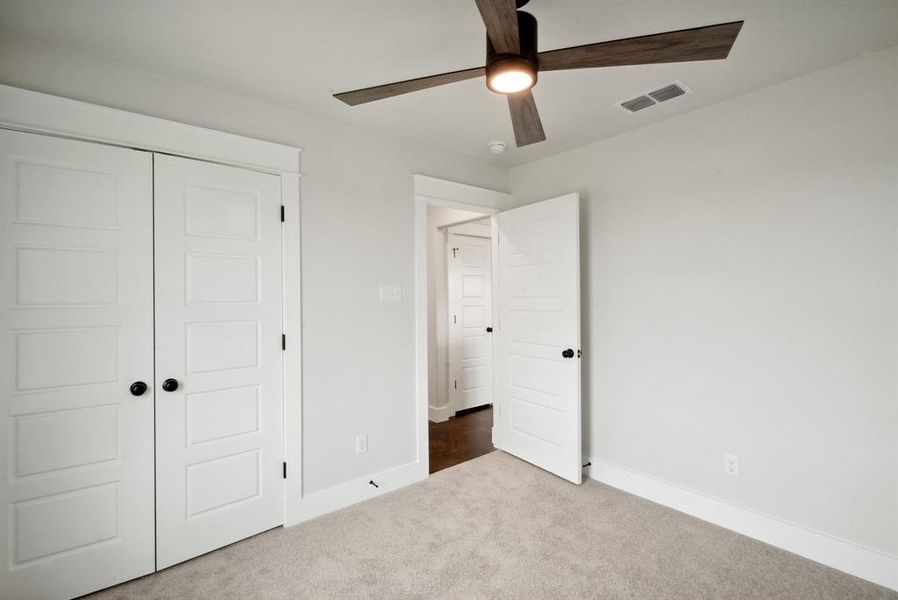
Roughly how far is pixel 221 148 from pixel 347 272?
1.00m

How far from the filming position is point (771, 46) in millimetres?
1869

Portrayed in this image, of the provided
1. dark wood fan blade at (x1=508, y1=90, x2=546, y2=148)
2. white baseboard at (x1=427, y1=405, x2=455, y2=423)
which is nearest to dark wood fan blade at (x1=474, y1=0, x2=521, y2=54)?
dark wood fan blade at (x1=508, y1=90, x2=546, y2=148)

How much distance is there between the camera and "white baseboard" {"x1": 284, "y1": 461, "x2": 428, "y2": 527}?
2487 millimetres

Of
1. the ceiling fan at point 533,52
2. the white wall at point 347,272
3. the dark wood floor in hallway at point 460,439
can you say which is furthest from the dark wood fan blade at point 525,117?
the dark wood floor in hallway at point 460,439

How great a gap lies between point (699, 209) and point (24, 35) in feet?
11.8

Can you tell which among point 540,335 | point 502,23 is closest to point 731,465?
point 540,335

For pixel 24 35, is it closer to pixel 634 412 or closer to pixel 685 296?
pixel 685 296

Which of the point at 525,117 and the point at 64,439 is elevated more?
the point at 525,117

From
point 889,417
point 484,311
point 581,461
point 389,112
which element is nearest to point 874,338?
point 889,417

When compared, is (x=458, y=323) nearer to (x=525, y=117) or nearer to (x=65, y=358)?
(x=525, y=117)

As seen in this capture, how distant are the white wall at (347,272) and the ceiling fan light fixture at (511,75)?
1510mm

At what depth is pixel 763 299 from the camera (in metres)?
2.29

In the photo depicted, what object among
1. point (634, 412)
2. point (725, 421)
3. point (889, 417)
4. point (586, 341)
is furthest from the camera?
point (586, 341)

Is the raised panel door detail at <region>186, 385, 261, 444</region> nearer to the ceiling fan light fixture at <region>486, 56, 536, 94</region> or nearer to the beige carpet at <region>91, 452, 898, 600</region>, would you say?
the beige carpet at <region>91, 452, 898, 600</region>
